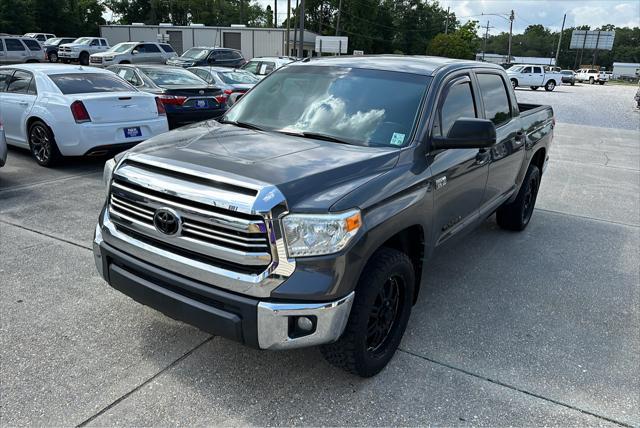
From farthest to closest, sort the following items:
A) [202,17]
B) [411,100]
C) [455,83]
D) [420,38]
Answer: [420,38]
[202,17]
[455,83]
[411,100]

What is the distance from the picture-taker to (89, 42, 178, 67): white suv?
88.0 ft

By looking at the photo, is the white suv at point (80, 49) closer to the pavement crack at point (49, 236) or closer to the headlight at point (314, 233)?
the pavement crack at point (49, 236)

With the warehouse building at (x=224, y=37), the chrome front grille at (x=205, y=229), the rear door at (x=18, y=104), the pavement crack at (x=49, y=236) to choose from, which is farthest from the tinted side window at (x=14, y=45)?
the chrome front grille at (x=205, y=229)

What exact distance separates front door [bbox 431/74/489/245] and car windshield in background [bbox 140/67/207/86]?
7.73 m

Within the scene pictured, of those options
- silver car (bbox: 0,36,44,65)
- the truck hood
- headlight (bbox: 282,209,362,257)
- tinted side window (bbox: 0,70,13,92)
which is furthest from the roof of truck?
silver car (bbox: 0,36,44,65)

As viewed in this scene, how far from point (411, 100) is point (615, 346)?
7.37 ft

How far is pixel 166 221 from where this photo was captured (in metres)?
2.79

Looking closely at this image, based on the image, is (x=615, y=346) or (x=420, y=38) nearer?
(x=615, y=346)

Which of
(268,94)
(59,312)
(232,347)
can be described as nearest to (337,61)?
(268,94)

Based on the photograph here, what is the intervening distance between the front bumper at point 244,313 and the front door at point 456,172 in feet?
4.22

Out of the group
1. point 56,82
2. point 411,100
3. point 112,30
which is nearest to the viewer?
point 411,100

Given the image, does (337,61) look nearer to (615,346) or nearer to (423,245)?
(423,245)

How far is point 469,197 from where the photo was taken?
420cm

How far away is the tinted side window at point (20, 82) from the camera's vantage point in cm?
826
